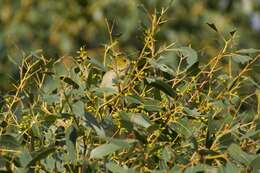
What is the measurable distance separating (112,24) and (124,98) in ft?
0.80

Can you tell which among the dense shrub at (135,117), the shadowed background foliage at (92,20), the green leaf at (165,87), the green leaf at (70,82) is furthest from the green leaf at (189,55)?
the shadowed background foliage at (92,20)

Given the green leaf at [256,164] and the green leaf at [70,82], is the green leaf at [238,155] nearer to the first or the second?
the green leaf at [256,164]

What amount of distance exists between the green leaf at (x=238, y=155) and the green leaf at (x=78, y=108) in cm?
25

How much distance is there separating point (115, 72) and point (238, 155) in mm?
292

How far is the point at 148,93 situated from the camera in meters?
1.62

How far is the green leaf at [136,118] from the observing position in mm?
1435

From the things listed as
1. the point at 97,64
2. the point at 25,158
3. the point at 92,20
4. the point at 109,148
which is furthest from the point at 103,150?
the point at 92,20

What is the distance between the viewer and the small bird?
5.05ft

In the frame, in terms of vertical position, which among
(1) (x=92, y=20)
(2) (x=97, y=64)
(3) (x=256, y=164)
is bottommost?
(1) (x=92, y=20)

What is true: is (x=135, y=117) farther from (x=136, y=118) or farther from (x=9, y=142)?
(x=9, y=142)

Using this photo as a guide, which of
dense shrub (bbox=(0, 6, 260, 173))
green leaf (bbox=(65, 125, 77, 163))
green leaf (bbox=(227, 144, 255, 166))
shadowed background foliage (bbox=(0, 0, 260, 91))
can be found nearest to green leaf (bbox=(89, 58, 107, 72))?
dense shrub (bbox=(0, 6, 260, 173))

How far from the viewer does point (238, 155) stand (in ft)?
4.56

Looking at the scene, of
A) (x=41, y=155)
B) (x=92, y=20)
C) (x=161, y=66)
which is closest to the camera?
(x=41, y=155)

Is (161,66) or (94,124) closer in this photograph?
(94,124)
